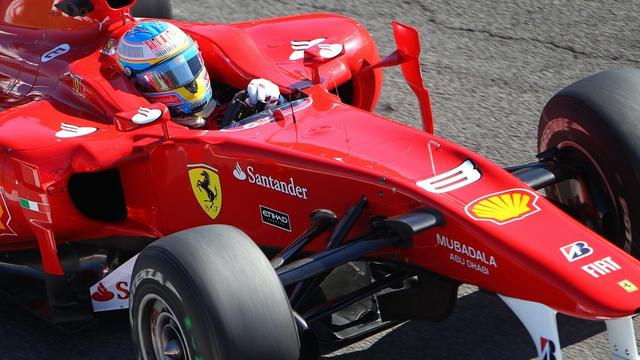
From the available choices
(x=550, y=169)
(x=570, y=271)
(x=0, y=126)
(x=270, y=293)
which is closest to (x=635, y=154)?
(x=550, y=169)

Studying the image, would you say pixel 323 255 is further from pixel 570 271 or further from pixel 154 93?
pixel 154 93

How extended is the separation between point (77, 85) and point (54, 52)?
471mm

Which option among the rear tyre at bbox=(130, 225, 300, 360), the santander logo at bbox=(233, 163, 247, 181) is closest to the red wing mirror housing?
the santander logo at bbox=(233, 163, 247, 181)

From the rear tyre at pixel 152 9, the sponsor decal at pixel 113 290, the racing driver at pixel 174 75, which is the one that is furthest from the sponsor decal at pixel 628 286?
the rear tyre at pixel 152 9

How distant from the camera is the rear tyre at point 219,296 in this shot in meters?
3.96

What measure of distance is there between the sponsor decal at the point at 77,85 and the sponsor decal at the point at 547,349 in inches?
103

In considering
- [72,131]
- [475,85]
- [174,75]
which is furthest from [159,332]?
[475,85]

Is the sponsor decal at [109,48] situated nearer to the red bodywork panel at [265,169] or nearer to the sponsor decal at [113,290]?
the red bodywork panel at [265,169]

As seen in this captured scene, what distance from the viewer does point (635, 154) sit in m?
4.88

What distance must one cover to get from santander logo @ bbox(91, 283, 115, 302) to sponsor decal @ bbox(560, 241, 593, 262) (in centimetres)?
212

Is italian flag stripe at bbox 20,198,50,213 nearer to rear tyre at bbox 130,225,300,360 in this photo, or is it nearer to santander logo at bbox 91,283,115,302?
santander logo at bbox 91,283,115,302

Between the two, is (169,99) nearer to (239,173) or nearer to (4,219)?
(239,173)

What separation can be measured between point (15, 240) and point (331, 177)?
1.82 metres

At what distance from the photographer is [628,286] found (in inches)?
163
